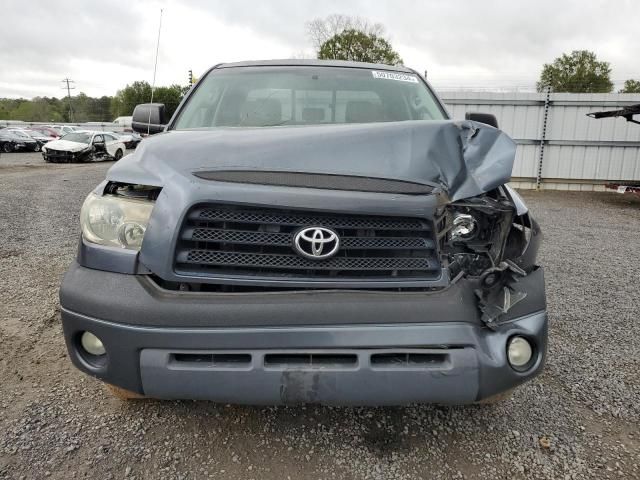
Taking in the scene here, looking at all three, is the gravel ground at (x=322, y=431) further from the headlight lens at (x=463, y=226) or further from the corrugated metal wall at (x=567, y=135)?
the corrugated metal wall at (x=567, y=135)

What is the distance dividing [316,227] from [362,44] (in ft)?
131

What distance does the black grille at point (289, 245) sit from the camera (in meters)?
1.79

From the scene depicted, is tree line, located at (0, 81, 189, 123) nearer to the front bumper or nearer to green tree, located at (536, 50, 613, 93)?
green tree, located at (536, 50, 613, 93)

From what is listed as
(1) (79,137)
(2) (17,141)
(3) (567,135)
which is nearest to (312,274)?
(3) (567,135)

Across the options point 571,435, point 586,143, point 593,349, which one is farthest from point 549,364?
point 586,143

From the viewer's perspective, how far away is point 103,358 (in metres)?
1.88

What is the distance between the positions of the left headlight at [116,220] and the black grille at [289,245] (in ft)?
0.86

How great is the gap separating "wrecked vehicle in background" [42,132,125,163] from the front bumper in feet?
73.2

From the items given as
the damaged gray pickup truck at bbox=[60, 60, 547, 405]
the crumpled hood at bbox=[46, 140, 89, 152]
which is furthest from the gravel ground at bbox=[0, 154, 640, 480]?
the crumpled hood at bbox=[46, 140, 89, 152]

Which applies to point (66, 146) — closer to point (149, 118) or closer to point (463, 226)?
point (149, 118)

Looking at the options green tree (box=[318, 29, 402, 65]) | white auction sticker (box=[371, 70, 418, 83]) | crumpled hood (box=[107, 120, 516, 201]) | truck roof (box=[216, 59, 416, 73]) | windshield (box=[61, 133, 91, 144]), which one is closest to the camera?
crumpled hood (box=[107, 120, 516, 201])

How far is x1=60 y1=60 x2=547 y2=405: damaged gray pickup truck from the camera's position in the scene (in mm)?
1718

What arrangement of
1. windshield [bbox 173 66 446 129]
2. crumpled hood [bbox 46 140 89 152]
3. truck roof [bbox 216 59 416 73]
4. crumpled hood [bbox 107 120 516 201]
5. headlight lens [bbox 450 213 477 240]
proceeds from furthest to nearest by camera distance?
crumpled hood [bbox 46 140 89 152]
truck roof [bbox 216 59 416 73]
windshield [bbox 173 66 446 129]
headlight lens [bbox 450 213 477 240]
crumpled hood [bbox 107 120 516 201]

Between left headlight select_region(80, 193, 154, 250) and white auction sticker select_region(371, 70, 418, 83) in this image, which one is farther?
white auction sticker select_region(371, 70, 418, 83)
